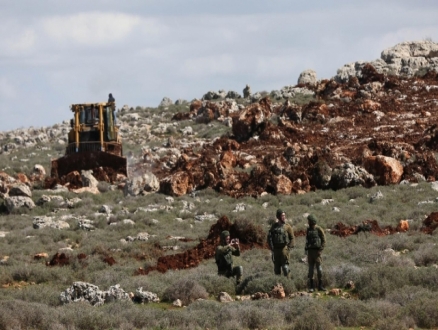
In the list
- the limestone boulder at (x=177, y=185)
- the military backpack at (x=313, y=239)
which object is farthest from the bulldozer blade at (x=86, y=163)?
the military backpack at (x=313, y=239)

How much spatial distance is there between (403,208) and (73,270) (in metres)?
10.9

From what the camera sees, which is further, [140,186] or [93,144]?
[93,144]

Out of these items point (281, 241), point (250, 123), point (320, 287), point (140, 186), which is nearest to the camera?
point (320, 287)

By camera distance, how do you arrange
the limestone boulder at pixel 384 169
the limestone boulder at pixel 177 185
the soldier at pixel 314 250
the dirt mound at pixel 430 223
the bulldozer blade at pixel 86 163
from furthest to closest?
the bulldozer blade at pixel 86 163 → the limestone boulder at pixel 177 185 → the limestone boulder at pixel 384 169 → the dirt mound at pixel 430 223 → the soldier at pixel 314 250

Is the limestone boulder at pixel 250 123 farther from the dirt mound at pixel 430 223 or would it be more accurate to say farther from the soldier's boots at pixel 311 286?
the soldier's boots at pixel 311 286

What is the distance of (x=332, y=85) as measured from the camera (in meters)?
54.9

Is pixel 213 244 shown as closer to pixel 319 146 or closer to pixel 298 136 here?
pixel 319 146

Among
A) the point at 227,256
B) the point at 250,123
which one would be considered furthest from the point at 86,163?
the point at 227,256

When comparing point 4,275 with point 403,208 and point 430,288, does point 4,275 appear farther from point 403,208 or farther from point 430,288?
point 403,208

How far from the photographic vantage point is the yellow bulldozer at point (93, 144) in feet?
125

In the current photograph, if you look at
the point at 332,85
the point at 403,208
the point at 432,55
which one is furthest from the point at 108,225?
the point at 432,55

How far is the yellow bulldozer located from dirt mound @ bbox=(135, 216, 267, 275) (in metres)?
14.9

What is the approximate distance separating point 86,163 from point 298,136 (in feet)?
35.9

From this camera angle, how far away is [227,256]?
17.5 m
